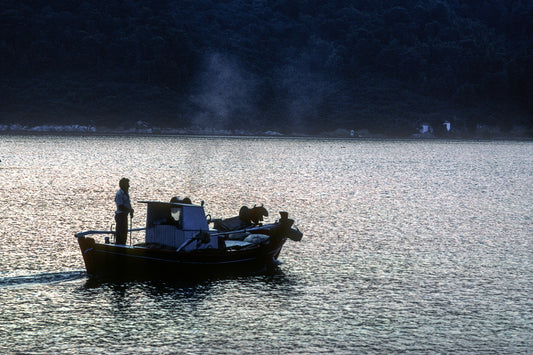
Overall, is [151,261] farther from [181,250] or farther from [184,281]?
[184,281]

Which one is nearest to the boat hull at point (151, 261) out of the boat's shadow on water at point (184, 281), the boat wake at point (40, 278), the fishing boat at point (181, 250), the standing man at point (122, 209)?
the fishing boat at point (181, 250)

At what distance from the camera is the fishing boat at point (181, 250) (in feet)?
96.1

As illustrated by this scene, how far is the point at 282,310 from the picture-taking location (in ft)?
84.3

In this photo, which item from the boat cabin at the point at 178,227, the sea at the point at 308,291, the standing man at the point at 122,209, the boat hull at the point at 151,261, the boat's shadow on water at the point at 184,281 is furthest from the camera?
the boat cabin at the point at 178,227

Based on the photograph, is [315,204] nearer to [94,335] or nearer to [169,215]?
[169,215]

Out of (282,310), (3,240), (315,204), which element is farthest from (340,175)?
(282,310)

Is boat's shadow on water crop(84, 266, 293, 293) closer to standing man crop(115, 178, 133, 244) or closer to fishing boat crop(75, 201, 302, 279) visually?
fishing boat crop(75, 201, 302, 279)

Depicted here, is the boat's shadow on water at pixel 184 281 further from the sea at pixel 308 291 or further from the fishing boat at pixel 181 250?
the fishing boat at pixel 181 250

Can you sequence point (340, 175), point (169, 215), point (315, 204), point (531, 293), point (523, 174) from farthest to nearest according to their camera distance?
1. point (523, 174)
2. point (340, 175)
3. point (315, 204)
4. point (169, 215)
5. point (531, 293)

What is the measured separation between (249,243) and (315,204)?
2715cm

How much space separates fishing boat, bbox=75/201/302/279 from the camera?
29.3 meters

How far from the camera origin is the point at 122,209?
3045 cm

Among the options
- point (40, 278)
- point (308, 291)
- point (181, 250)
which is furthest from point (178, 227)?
point (308, 291)

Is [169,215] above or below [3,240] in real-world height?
above
